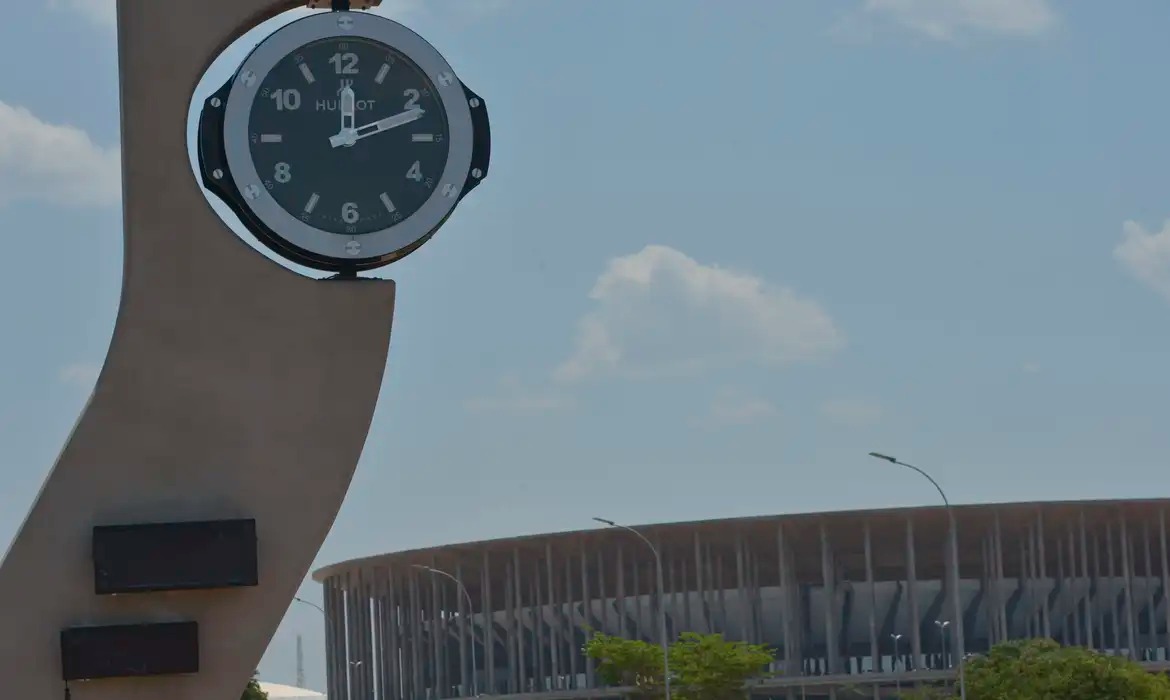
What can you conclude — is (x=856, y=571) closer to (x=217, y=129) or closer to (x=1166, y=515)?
(x=1166, y=515)

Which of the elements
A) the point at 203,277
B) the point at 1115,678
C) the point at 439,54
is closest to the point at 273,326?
the point at 203,277

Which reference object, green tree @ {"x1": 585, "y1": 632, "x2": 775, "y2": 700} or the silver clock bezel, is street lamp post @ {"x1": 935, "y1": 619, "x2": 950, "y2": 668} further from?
the silver clock bezel

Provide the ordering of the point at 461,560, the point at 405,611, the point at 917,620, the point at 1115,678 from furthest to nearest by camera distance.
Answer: the point at 405,611 < the point at 461,560 < the point at 917,620 < the point at 1115,678

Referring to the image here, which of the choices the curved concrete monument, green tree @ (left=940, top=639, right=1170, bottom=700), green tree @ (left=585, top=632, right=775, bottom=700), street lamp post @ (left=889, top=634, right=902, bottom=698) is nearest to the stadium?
street lamp post @ (left=889, top=634, right=902, bottom=698)

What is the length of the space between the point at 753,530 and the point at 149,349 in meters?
67.6

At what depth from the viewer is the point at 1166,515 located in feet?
277

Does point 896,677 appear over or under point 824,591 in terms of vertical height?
under

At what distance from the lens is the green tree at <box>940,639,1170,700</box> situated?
47312 millimetres

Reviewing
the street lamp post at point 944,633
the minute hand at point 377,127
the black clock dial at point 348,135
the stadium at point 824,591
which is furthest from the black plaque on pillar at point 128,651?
the street lamp post at point 944,633

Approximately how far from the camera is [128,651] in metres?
18.9

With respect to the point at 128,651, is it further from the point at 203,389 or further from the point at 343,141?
the point at 343,141

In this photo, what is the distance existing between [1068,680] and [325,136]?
109 feet

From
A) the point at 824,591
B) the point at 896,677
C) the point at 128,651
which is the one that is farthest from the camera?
the point at 824,591

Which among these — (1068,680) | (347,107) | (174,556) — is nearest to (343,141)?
(347,107)
